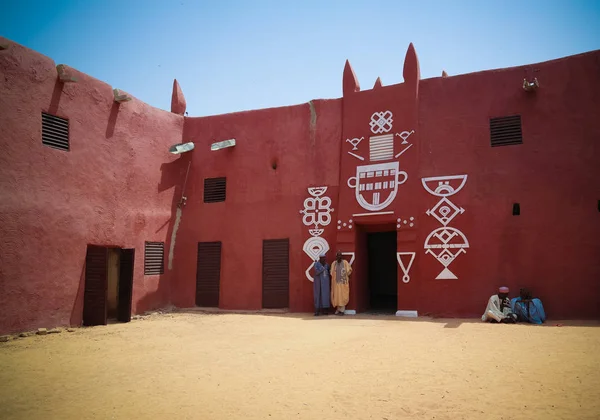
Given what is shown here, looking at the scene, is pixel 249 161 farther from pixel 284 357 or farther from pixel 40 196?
pixel 284 357

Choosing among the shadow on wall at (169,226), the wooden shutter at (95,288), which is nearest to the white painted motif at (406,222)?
the shadow on wall at (169,226)

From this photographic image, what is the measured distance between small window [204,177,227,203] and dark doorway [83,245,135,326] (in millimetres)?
3028

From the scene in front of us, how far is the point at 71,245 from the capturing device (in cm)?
1005

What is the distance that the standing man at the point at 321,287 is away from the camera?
11031 millimetres

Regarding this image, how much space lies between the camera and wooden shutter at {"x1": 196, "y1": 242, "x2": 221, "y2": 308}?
1266 centimetres

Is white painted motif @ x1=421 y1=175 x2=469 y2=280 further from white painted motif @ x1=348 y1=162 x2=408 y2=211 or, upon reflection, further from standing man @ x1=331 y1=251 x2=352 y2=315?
standing man @ x1=331 y1=251 x2=352 y2=315

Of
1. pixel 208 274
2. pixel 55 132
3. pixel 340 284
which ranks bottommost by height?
pixel 340 284

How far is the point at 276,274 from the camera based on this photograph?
478 inches

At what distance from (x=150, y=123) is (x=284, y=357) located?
28.9 feet

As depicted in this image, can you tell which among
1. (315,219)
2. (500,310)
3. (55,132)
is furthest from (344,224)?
(55,132)

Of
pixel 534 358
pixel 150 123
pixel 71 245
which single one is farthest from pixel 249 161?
pixel 534 358

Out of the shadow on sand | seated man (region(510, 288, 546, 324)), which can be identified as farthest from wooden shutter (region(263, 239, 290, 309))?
seated man (region(510, 288, 546, 324))

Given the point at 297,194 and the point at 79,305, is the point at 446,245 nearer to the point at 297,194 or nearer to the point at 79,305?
the point at 297,194

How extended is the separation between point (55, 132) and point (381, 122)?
783 cm
